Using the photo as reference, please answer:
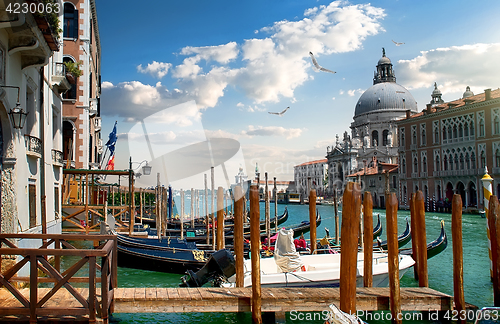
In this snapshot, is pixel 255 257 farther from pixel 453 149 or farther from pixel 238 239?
pixel 453 149

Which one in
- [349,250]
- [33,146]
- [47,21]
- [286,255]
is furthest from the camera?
[286,255]

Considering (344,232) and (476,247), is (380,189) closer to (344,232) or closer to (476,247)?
(476,247)

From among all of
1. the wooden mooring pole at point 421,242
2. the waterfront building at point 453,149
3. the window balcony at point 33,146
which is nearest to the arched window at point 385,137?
the waterfront building at point 453,149

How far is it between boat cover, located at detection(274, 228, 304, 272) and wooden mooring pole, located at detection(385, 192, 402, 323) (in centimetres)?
177

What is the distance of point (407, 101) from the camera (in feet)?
215

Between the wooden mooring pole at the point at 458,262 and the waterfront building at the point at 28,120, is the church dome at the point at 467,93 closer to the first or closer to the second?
the wooden mooring pole at the point at 458,262

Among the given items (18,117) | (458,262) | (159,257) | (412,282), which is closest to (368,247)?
(458,262)

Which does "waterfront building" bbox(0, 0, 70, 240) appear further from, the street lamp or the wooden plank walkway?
the wooden plank walkway

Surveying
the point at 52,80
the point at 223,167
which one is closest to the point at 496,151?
the point at 223,167

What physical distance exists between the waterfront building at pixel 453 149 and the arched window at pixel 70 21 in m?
25.9

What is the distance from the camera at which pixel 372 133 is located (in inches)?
2537

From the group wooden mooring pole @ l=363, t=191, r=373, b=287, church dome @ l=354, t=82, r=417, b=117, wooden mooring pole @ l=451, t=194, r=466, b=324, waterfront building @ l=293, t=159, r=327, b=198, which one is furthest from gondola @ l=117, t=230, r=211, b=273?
waterfront building @ l=293, t=159, r=327, b=198

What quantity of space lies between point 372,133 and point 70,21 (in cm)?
5598

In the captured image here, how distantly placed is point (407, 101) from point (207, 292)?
65.6 metres
